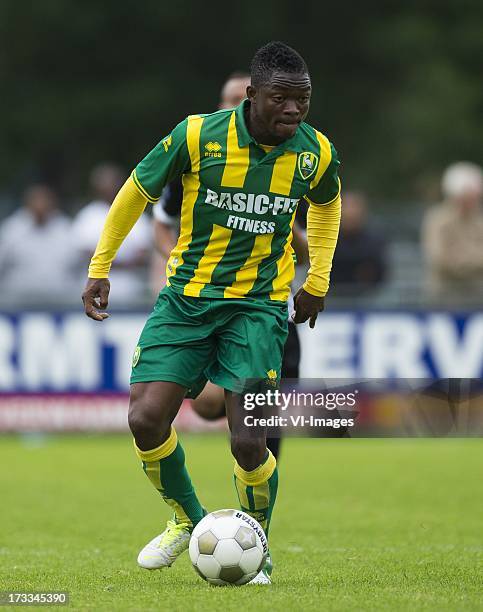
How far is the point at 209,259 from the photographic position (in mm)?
6418

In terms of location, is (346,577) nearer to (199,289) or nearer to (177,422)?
(199,289)

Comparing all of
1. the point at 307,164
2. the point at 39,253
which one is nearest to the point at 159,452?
the point at 307,164

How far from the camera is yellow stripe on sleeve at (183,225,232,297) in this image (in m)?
6.37

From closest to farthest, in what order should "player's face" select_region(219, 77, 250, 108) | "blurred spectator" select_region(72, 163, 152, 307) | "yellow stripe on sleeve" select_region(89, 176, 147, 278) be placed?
"yellow stripe on sleeve" select_region(89, 176, 147, 278) < "player's face" select_region(219, 77, 250, 108) < "blurred spectator" select_region(72, 163, 152, 307)

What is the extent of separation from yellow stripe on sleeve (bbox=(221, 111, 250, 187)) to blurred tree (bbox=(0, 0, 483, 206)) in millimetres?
21645

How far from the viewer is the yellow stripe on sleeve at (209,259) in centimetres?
637

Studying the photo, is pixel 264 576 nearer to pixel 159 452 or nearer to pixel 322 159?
pixel 159 452

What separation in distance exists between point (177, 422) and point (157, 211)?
636 centimetres

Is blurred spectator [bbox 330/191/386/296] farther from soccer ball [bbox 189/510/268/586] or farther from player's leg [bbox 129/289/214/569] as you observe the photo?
soccer ball [bbox 189/510/268/586]

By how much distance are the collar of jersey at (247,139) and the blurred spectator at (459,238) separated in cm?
756

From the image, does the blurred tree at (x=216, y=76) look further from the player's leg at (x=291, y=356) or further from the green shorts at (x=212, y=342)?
the green shorts at (x=212, y=342)

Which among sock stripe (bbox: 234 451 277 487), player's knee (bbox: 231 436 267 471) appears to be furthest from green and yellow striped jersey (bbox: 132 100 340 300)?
sock stripe (bbox: 234 451 277 487)

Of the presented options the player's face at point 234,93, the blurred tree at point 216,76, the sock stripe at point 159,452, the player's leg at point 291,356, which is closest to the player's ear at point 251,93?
the player's face at point 234,93

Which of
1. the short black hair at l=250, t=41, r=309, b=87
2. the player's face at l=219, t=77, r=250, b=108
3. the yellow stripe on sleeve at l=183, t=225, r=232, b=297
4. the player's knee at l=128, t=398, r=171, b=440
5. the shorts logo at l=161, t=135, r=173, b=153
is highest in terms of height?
the short black hair at l=250, t=41, r=309, b=87
